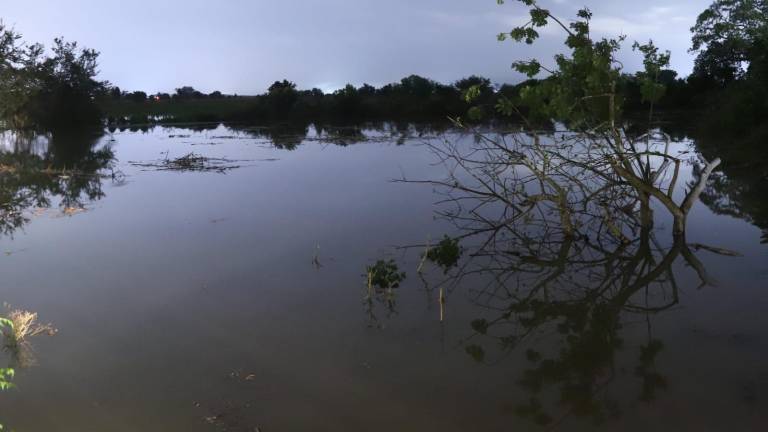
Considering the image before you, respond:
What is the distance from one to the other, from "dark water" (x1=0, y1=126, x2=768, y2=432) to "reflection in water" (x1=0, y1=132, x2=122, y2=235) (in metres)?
1.48

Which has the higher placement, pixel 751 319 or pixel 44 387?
pixel 751 319

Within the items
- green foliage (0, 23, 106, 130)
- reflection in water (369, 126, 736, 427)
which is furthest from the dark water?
green foliage (0, 23, 106, 130)

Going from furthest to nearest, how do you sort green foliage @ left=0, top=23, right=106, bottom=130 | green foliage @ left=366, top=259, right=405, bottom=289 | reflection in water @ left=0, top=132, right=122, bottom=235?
green foliage @ left=0, top=23, right=106, bottom=130
reflection in water @ left=0, top=132, right=122, bottom=235
green foliage @ left=366, top=259, right=405, bottom=289

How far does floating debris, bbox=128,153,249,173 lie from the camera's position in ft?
63.3

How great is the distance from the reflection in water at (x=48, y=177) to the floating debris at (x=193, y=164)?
139 centimetres

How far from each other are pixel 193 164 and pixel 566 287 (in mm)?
16206

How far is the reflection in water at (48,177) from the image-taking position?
1295 cm

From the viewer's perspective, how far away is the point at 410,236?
31.6 feet

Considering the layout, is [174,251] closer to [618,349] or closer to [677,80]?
[618,349]

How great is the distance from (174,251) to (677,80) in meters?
54.7

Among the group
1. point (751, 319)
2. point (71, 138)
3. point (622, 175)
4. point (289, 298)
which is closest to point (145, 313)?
point (289, 298)

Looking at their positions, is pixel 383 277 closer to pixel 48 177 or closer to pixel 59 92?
pixel 48 177

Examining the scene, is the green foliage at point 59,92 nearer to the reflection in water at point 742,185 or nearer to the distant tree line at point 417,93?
the distant tree line at point 417,93

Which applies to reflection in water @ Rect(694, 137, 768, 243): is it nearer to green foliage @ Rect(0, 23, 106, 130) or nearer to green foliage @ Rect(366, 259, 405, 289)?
green foliage @ Rect(366, 259, 405, 289)
